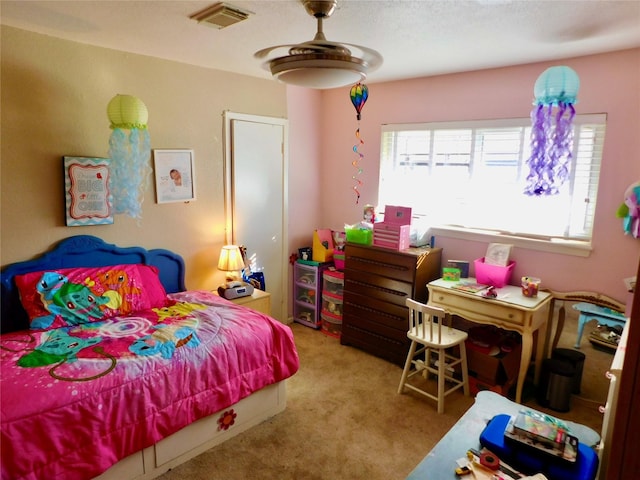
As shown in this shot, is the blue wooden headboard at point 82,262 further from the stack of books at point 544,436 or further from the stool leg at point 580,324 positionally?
the stool leg at point 580,324

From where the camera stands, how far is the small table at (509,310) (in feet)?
9.05

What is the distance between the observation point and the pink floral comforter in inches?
70.4

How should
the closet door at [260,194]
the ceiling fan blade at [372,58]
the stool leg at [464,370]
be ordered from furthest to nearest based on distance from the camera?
the closet door at [260,194]
the stool leg at [464,370]
the ceiling fan blade at [372,58]

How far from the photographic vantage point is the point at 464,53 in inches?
110

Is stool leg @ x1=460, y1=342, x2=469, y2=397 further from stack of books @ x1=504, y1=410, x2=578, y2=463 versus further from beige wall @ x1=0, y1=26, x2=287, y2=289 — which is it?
beige wall @ x1=0, y1=26, x2=287, y2=289

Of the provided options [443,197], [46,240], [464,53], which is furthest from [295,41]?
[46,240]

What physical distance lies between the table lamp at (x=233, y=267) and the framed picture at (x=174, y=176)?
21.0 inches

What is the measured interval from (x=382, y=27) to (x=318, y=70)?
0.97 meters

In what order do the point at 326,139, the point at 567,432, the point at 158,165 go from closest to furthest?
the point at 567,432
the point at 158,165
the point at 326,139

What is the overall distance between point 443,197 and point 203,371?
243 centimetres

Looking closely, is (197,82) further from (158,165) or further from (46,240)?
(46,240)

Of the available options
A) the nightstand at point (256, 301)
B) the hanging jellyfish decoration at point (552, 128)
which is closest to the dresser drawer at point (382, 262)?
the nightstand at point (256, 301)

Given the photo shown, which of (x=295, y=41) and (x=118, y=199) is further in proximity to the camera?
(x=118, y=199)

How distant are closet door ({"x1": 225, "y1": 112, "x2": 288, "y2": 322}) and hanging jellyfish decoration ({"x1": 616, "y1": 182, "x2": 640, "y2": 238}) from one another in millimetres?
2742
